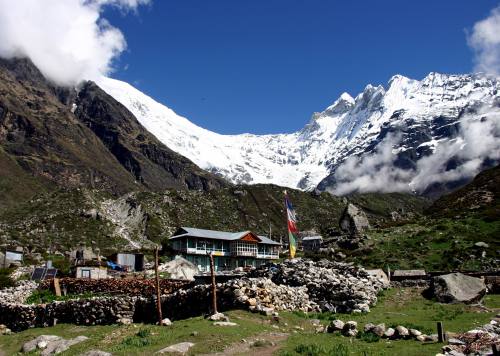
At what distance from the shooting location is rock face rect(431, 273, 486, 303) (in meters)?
29.3

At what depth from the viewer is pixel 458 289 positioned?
2995cm

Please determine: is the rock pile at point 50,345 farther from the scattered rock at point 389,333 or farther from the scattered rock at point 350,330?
the scattered rock at point 389,333

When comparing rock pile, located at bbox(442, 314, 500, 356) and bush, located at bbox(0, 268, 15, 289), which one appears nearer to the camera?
rock pile, located at bbox(442, 314, 500, 356)

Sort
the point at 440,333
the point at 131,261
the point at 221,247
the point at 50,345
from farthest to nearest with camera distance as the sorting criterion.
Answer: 1. the point at 221,247
2. the point at 131,261
3. the point at 50,345
4. the point at 440,333

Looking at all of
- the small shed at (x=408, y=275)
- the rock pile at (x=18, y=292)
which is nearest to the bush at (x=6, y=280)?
the rock pile at (x=18, y=292)

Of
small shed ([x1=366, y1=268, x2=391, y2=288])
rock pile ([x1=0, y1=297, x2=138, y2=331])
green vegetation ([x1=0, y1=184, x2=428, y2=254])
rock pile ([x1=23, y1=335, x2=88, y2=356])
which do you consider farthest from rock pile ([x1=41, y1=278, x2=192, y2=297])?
green vegetation ([x1=0, y1=184, x2=428, y2=254])

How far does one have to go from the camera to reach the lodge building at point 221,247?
8638 cm

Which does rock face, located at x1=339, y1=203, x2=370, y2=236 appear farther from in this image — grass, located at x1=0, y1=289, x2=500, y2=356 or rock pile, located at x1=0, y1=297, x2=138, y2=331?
rock pile, located at x1=0, y1=297, x2=138, y2=331

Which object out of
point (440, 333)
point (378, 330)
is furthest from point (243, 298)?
point (440, 333)

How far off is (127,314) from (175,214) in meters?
153

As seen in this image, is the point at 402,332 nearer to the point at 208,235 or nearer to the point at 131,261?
the point at 131,261

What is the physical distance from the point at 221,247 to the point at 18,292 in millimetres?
53618

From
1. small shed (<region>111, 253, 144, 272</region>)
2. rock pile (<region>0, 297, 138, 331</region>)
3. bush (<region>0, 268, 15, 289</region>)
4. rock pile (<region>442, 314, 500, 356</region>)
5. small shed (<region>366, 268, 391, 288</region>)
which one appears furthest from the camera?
small shed (<region>111, 253, 144, 272</region>)

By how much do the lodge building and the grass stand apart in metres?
54.8
